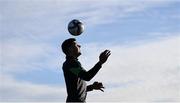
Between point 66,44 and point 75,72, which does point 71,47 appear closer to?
point 66,44

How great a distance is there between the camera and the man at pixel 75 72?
12.9 metres

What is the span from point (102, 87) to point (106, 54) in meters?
1.24

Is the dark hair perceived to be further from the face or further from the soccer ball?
the soccer ball

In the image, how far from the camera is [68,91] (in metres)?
13.2

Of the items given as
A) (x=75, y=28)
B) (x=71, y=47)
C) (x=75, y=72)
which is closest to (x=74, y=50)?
(x=71, y=47)

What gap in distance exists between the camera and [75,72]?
13.1 meters

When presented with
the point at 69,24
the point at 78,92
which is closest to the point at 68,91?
the point at 78,92

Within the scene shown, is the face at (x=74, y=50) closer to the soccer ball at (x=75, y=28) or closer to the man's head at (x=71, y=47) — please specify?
the man's head at (x=71, y=47)

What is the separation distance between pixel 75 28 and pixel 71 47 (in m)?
1.59

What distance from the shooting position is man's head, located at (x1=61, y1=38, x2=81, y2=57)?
13.5m

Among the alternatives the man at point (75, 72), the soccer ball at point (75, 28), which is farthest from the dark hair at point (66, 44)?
the soccer ball at point (75, 28)

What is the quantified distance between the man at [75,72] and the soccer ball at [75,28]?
1.29 metres

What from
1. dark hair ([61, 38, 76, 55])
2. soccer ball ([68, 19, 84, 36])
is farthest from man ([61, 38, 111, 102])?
soccer ball ([68, 19, 84, 36])

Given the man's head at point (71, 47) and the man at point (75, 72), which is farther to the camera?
the man's head at point (71, 47)
